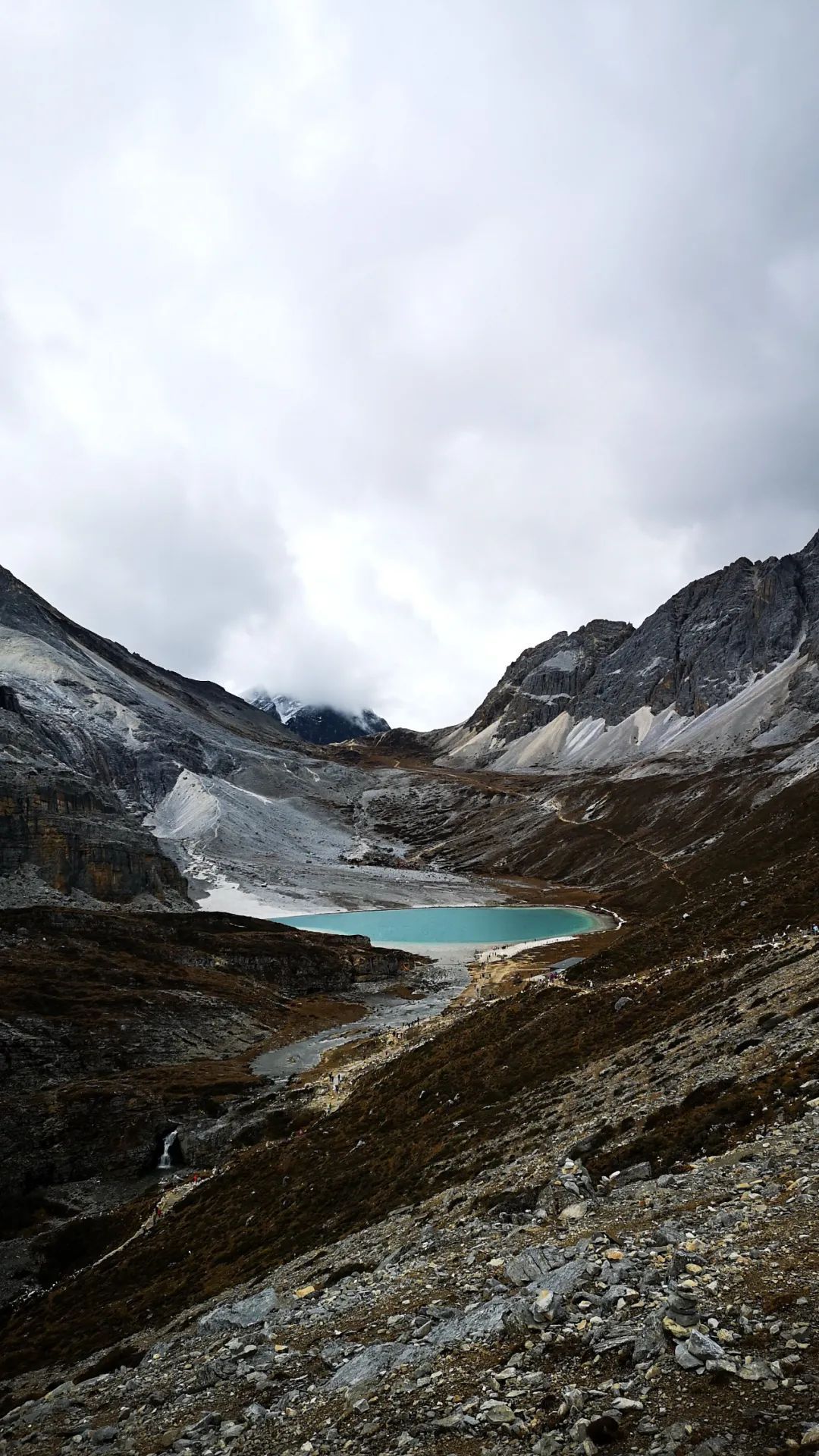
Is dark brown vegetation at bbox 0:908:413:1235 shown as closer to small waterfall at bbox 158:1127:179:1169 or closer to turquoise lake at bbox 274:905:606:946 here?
small waterfall at bbox 158:1127:179:1169

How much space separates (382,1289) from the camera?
15.9 metres

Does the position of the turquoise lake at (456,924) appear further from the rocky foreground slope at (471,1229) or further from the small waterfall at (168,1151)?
the small waterfall at (168,1151)

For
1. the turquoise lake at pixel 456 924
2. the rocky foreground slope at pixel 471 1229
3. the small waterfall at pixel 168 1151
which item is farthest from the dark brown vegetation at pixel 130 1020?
the turquoise lake at pixel 456 924

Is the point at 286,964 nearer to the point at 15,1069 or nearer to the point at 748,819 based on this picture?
the point at 15,1069

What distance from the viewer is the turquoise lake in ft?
415

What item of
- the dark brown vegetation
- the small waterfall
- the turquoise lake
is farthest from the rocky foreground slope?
the turquoise lake

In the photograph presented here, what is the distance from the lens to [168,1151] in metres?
45.4

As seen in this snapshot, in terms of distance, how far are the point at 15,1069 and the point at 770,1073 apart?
51.5 meters

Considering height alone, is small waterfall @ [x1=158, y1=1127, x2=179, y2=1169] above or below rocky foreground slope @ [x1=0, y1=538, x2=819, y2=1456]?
below

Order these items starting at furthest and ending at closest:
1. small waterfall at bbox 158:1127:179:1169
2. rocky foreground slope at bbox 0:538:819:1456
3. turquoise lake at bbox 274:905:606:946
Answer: turquoise lake at bbox 274:905:606:946 < small waterfall at bbox 158:1127:179:1169 < rocky foreground slope at bbox 0:538:819:1456

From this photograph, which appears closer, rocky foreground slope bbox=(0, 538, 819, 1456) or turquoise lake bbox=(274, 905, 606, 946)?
rocky foreground slope bbox=(0, 538, 819, 1456)

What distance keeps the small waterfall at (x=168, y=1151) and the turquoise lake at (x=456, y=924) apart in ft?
257

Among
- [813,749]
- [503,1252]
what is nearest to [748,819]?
[813,749]

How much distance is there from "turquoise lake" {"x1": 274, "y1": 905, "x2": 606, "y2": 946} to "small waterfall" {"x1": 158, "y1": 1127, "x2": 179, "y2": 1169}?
78228 mm
